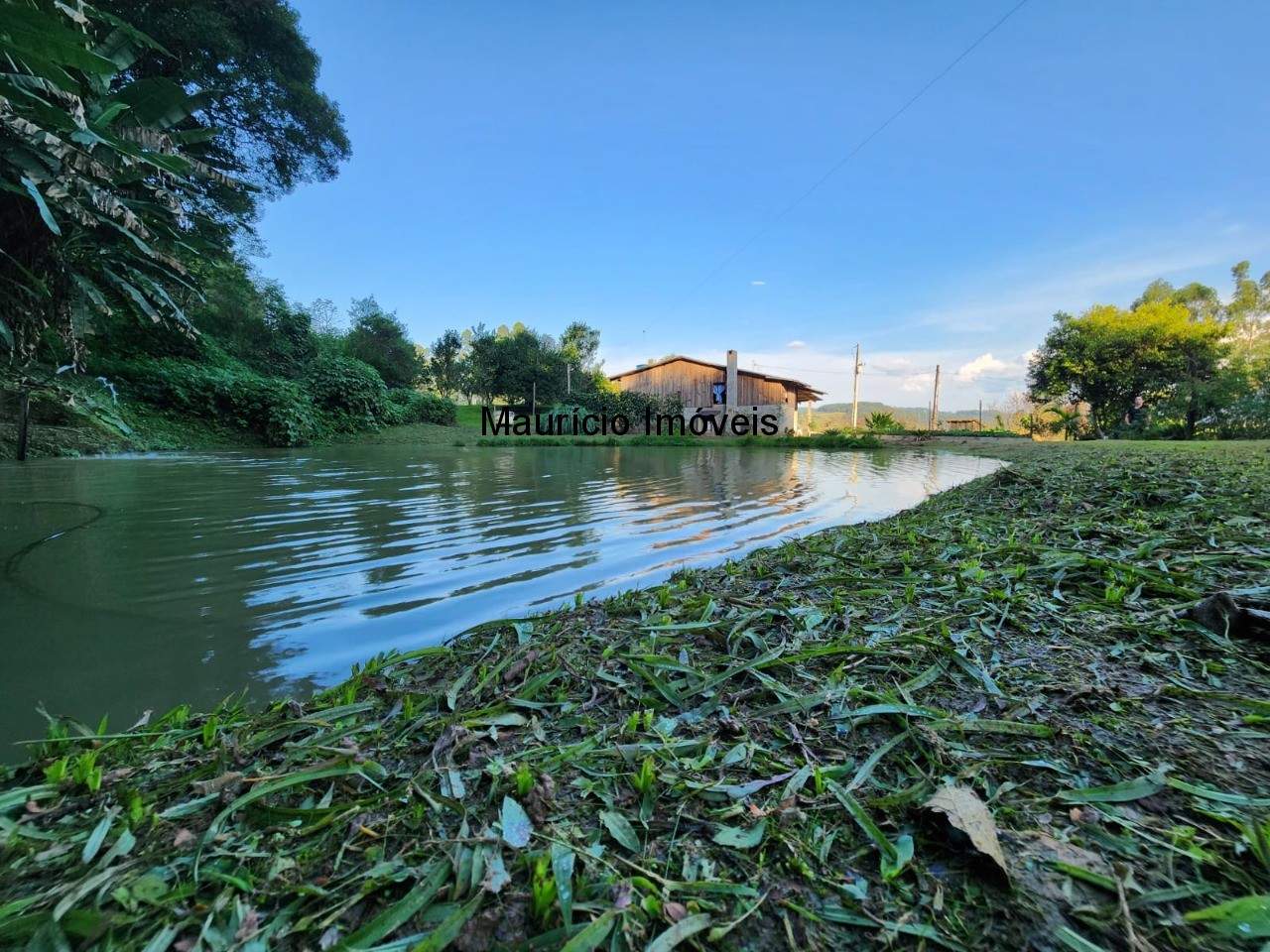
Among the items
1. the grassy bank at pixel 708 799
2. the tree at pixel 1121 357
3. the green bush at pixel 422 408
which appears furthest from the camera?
the green bush at pixel 422 408

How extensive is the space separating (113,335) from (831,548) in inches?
807

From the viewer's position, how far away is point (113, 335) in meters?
14.3

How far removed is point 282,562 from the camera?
335 cm

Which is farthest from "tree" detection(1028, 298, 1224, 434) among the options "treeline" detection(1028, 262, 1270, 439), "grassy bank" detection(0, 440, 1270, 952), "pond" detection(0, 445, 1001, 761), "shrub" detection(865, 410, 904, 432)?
"grassy bank" detection(0, 440, 1270, 952)

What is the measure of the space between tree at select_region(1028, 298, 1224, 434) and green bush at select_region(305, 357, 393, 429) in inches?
1252

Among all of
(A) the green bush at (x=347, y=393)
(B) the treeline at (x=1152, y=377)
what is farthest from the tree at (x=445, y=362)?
(B) the treeline at (x=1152, y=377)

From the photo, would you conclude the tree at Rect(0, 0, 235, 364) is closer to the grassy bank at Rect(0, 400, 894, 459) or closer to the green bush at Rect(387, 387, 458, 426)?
the grassy bank at Rect(0, 400, 894, 459)

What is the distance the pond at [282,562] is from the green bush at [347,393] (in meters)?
13.8

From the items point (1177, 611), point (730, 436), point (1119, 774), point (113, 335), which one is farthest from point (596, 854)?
point (730, 436)

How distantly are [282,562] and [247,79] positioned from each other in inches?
765

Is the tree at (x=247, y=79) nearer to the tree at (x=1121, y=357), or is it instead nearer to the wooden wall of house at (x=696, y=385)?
the wooden wall of house at (x=696, y=385)

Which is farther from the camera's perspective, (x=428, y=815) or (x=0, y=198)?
(x=0, y=198)

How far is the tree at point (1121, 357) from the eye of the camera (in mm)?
20469

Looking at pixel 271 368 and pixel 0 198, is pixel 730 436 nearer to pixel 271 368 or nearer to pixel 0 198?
pixel 271 368
